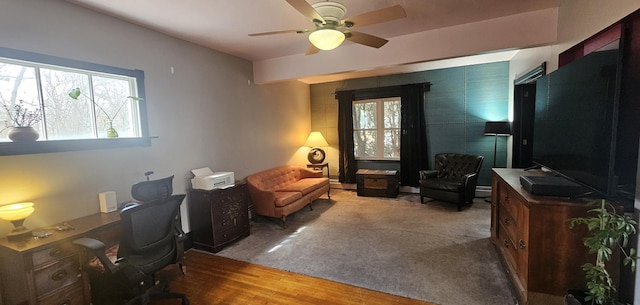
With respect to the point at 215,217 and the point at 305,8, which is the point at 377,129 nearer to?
the point at 215,217

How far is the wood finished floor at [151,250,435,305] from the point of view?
230cm

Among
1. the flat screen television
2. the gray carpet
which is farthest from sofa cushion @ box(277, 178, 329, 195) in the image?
the flat screen television

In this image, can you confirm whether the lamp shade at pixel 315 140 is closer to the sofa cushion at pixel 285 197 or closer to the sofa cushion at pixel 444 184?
the sofa cushion at pixel 285 197

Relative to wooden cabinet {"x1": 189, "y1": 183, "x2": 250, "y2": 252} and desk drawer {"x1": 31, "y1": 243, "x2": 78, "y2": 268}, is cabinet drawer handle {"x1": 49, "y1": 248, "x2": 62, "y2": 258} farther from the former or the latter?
wooden cabinet {"x1": 189, "y1": 183, "x2": 250, "y2": 252}

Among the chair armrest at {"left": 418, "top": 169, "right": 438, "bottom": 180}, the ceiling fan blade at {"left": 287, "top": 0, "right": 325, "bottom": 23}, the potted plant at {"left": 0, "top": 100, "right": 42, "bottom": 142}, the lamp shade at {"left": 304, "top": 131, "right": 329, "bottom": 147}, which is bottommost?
the chair armrest at {"left": 418, "top": 169, "right": 438, "bottom": 180}

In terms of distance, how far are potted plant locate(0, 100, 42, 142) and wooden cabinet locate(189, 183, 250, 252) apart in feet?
5.25

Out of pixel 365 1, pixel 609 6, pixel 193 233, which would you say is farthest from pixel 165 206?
pixel 609 6

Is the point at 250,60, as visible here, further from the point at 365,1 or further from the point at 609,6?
the point at 609,6

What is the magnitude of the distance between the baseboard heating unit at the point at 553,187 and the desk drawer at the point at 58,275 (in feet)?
11.6

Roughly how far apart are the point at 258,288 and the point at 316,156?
3957 millimetres

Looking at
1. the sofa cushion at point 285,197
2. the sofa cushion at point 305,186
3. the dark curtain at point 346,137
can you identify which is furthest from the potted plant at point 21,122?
the dark curtain at point 346,137

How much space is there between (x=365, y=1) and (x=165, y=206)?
253 centimetres

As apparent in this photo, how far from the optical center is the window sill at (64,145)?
2.04 metres

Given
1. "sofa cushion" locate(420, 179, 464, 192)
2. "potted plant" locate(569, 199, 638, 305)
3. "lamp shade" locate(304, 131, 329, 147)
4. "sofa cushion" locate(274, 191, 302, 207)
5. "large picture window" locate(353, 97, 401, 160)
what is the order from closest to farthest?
"potted plant" locate(569, 199, 638, 305)
"sofa cushion" locate(274, 191, 302, 207)
"sofa cushion" locate(420, 179, 464, 192)
"large picture window" locate(353, 97, 401, 160)
"lamp shade" locate(304, 131, 329, 147)
